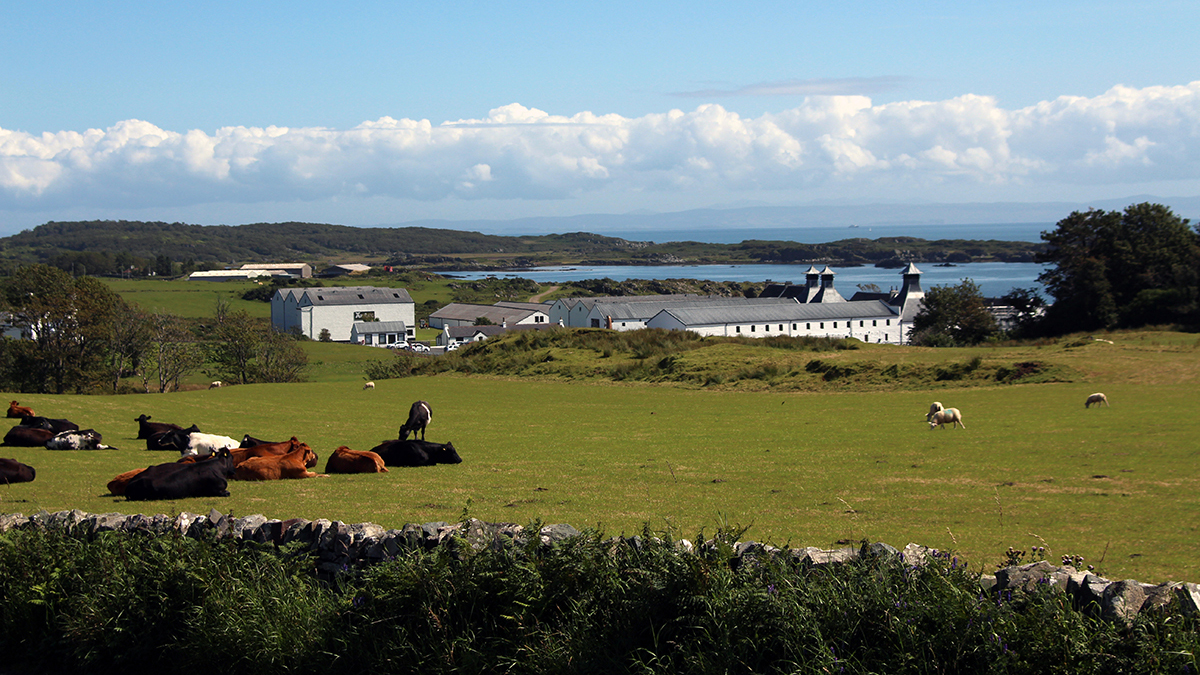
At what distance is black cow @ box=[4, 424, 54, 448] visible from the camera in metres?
19.1

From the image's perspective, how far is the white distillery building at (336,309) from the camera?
153 m

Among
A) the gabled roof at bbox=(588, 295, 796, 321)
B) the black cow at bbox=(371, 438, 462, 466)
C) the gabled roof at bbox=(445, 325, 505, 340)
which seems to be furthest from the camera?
Answer: the gabled roof at bbox=(445, 325, 505, 340)

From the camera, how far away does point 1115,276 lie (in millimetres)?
80250

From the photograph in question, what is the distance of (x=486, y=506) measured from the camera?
12562mm

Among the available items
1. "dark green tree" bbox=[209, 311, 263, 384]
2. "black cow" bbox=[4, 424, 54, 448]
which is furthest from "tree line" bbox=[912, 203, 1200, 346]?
"black cow" bbox=[4, 424, 54, 448]

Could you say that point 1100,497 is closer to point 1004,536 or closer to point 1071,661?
point 1004,536

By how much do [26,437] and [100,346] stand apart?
5245cm

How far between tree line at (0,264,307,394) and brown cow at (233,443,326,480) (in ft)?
169

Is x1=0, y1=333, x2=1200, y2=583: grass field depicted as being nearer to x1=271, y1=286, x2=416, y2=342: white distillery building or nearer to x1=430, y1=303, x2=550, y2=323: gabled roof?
x1=430, y1=303, x2=550, y2=323: gabled roof

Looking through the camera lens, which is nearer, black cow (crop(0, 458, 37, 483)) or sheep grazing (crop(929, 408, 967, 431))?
black cow (crop(0, 458, 37, 483))

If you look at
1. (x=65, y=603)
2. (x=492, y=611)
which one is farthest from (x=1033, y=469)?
(x=65, y=603)

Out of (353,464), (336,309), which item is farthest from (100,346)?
(336,309)

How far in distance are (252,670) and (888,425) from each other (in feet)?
63.7

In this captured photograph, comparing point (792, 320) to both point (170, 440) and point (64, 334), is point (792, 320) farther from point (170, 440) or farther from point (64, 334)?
point (170, 440)
